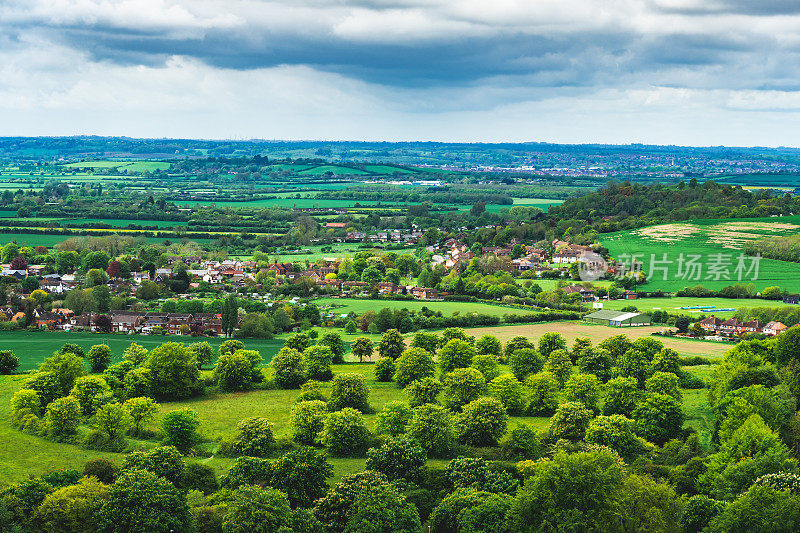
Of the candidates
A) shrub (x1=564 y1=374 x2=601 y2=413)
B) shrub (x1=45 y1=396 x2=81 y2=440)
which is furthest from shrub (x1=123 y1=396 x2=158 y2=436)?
shrub (x1=564 y1=374 x2=601 y2=413)

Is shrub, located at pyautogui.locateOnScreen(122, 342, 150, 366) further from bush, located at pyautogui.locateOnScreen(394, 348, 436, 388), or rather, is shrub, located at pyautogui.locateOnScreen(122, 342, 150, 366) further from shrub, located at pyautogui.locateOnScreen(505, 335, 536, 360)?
shrub, located at pyautogui.locateOnScreen(505, 335, 536, 360)

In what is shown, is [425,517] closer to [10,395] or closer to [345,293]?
[10,395]

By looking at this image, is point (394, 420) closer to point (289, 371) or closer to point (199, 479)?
point (199, 479)

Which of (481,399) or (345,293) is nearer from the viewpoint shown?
(481,399)

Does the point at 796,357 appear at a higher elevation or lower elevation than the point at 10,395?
higher

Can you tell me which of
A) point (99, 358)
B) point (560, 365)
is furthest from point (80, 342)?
point (560, 365)

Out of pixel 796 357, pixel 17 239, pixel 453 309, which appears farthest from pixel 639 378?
pixel 17 239
